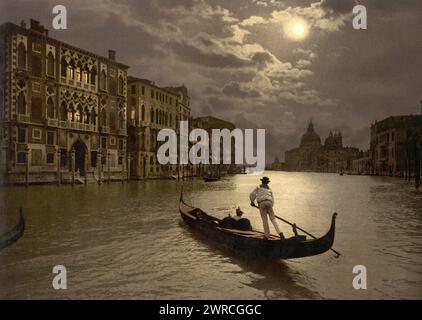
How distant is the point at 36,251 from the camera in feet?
23.8

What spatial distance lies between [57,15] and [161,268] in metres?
5.22

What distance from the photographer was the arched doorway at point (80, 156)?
2455cm

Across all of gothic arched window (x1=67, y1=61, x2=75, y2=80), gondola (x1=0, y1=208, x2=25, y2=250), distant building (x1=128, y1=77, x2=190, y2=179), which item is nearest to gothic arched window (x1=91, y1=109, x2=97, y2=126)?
distant building (x1=128, y1=77, x2=190, y2=179)

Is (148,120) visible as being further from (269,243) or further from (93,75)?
(269,243)

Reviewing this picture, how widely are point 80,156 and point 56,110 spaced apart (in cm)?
388

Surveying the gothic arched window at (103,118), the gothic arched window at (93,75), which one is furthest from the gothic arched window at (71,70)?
the gothic arched window at (103,118)

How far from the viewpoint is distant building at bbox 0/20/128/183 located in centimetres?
2005

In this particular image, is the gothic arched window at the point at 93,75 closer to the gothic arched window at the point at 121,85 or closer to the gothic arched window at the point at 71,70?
the gothic arched window at the point at 71,70

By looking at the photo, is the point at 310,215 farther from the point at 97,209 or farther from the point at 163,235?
the point at 97,209

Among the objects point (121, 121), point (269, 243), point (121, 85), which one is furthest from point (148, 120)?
point (269, 243)

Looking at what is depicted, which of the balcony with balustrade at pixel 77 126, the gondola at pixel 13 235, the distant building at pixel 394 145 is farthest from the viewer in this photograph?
the distant building at pixel 394 145

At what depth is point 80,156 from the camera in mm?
25391

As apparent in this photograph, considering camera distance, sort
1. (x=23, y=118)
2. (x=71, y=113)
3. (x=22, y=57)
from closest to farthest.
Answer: (x=22, y=57), (x=23, y=118), (x=71, y=113)
